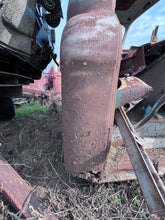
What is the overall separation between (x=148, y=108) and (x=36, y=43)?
1521mm

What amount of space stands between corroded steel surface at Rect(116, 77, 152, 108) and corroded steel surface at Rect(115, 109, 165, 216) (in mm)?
173

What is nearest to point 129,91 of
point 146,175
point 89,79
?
point 89,79

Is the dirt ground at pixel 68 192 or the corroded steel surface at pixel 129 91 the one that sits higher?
the corroded steel surface at pixel 129 91

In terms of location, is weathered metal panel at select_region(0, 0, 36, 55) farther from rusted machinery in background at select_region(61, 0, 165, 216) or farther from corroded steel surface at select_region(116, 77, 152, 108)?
corroded steel surface at select_region(116, 77, 152, 108)

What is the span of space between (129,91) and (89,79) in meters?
0.37

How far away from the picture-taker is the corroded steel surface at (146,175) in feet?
2.20

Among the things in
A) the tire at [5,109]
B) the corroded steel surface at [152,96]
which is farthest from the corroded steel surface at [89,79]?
the tire at [5,109]

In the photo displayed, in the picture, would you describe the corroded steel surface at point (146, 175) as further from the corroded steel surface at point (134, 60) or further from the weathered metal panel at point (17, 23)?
the weathered metal panel at point (17, 23)

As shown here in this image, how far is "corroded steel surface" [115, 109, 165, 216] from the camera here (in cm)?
67

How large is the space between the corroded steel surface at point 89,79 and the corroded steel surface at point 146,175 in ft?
0.54

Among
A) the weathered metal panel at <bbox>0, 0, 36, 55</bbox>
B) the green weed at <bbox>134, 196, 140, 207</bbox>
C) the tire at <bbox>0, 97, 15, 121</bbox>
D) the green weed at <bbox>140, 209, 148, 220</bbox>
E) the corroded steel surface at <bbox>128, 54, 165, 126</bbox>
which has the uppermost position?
the weathered metal panel at <bbox>0, 0, 36, 55</bbox>

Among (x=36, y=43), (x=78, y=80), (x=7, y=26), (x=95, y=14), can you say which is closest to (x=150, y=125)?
(x=78, y=80)

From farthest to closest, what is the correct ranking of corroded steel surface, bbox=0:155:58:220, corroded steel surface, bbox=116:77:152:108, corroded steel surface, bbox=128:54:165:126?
corroded steel surface, bbox=128:54:165:126 → corroded steel surface, bbox=116:77:152:108 → corroded steel surface, bbox=0:155:58:220

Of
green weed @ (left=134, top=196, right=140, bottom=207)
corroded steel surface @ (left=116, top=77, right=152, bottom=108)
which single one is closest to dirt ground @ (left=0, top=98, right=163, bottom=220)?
green weed @ (left=134, top=196, right=140, bottom=207)
